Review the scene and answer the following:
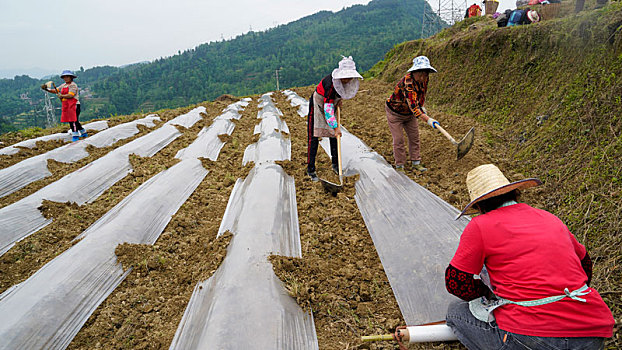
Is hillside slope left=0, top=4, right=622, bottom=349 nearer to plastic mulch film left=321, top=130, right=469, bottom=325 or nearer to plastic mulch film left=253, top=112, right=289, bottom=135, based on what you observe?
plastic mulch film left=321, top=130, right=469, bottom=325

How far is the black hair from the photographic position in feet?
4.43

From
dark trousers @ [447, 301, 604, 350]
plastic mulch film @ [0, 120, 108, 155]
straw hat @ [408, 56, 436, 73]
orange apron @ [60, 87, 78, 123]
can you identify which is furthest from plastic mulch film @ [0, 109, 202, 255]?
straw hat @ [408, 56, 436, 73]

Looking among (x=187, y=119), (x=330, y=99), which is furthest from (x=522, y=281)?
(x=187, y=119)

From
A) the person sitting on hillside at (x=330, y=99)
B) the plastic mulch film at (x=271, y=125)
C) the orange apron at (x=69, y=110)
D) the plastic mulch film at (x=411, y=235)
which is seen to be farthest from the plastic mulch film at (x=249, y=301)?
the orange apron at (x=69, y=110)

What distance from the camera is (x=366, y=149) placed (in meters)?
4.47

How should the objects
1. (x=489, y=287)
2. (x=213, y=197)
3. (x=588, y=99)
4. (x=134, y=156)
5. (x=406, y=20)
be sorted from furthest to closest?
(x=406, y=20)
(x=134, y=156)
(x=213, y=197)
(x=588, y=99)
(x=489, y=287)

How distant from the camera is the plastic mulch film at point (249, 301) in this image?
1.61 m

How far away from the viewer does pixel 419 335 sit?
1539 millimetres

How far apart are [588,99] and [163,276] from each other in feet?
15.3

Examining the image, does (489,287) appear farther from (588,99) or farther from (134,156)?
(134,156)

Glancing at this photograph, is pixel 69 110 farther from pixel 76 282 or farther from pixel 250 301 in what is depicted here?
pixel 250 301

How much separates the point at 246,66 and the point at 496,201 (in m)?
69.6

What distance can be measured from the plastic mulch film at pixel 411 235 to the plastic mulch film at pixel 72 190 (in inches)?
134

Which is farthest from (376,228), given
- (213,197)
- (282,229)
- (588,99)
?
(588,99)
